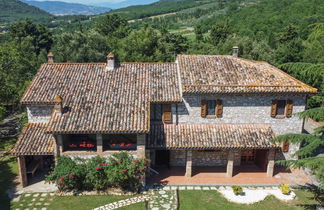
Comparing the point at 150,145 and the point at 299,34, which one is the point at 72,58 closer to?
the point at 150,145

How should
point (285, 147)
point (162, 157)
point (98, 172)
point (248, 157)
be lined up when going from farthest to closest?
1. point (248, 157)
2. point (162, 157)
3. point (285, 147)
4. point (98, 172)

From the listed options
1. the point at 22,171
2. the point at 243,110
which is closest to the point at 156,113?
the point at 243,110

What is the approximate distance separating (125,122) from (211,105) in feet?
22.8

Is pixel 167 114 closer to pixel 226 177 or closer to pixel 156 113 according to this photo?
pixel 156 113

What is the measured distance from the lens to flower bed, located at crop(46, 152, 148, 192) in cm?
1914

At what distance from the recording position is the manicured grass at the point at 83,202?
18.5 meters

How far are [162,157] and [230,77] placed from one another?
849 cm

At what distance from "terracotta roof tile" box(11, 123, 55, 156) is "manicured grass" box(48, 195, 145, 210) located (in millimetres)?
3293

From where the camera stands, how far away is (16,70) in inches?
1171

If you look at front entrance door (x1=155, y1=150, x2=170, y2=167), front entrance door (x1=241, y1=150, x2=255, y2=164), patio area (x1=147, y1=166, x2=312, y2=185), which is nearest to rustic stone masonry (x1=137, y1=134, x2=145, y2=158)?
patio area (x1=147, y1=166, x2=312, y2=185)

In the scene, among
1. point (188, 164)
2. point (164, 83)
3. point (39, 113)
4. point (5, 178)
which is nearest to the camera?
point (39, 113)

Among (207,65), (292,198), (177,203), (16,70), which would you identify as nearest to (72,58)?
(16,70)

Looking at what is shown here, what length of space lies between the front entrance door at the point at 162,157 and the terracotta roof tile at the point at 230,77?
570 centimetres

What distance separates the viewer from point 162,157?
2380 centimetres
